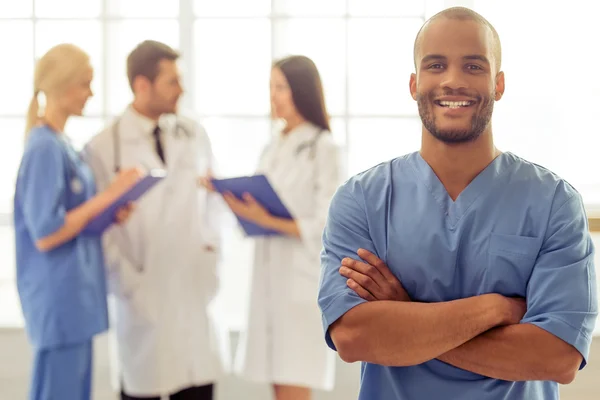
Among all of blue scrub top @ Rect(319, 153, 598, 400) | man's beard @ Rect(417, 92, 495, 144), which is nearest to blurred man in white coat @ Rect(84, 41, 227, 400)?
blue scrub top @ Rect(319, 153, 598, 400)

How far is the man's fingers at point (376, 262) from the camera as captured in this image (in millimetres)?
1267

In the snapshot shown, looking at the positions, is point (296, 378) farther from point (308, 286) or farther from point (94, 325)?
point (94, 325)

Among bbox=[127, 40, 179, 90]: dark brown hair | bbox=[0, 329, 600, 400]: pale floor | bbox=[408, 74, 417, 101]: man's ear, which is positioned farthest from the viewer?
bbox=[0, 329, 600, 400]: pale floor

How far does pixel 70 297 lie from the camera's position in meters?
2.46

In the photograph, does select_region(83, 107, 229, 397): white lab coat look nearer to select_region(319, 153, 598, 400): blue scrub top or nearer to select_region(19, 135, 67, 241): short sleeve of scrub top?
select_region(19, 135, 67, 241): short sleeve of scrub top

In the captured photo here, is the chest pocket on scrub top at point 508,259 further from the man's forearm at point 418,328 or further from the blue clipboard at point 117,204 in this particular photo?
the blue clipboard at point 117,204

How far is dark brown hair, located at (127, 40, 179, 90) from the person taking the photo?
2646mm

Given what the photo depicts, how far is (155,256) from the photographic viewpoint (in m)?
2.68

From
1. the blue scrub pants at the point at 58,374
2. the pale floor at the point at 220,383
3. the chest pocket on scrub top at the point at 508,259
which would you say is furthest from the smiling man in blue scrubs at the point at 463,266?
the pale floor at the point at 220,383

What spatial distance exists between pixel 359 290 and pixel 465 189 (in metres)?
0.25

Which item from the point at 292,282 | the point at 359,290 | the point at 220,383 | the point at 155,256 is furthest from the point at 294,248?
the point at 359,290

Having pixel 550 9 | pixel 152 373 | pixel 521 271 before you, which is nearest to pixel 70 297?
pixel 152 373

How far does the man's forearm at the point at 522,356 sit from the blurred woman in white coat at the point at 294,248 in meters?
1.45

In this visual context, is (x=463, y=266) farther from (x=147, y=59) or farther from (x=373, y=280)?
(x=147, y=59)
